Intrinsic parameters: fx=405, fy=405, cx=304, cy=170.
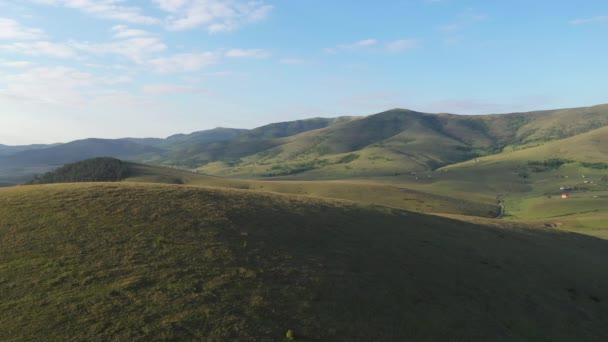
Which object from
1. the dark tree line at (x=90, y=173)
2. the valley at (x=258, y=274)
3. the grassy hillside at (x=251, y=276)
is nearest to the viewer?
the grassy hillside at (x=251, y=276)

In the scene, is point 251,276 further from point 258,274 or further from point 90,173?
point 90,173

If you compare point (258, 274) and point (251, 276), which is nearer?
point (251, 276)

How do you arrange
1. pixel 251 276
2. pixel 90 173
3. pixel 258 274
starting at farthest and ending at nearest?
1. pixel 90 173
2. pixel 258 274
3. pixel 251 276

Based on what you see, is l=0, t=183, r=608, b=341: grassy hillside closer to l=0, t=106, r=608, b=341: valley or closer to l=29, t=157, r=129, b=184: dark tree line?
l=0, t=106, r=608, b=341: valley

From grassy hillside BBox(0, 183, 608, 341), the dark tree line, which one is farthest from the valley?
the dark tree line

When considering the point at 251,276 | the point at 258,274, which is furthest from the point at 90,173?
the point at 251,276

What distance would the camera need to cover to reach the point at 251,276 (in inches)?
1245

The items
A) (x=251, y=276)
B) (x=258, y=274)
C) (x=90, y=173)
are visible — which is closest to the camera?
(x=251, y=276)

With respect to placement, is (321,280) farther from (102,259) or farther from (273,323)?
(102,259)

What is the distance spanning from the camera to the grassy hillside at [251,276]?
2558 centimetres

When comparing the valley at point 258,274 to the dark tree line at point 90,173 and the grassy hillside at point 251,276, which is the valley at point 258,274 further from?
the dark tree line at point 90,173

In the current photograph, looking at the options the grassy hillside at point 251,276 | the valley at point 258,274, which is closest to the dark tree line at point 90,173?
the grassy hillside at point 251,276

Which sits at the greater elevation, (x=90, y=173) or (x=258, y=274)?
(x=90, y=173)

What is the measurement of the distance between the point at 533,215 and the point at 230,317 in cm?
17296
